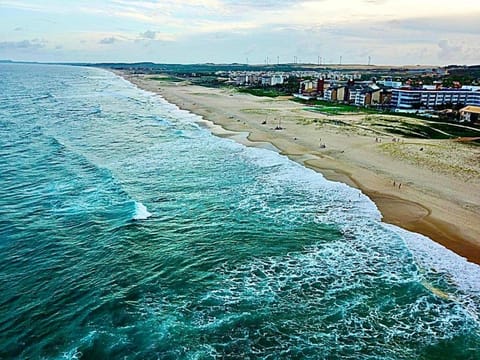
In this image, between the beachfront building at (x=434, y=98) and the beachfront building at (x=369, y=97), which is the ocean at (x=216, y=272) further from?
the beachfront building at (x=369, y=97)

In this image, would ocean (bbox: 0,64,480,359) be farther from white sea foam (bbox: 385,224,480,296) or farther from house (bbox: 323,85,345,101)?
house (bbox: 323,85,345,101)

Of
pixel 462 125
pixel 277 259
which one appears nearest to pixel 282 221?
pixel 277 259

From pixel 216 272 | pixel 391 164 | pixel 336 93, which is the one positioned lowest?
pixel 216 272

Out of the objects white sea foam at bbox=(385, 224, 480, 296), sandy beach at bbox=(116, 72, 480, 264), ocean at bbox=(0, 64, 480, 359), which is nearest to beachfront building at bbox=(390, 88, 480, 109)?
sandy beach at bbox=(116, 72, 480, 264)

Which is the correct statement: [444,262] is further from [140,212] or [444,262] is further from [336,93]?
[336,93]

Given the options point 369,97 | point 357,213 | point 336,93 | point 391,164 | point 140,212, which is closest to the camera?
point 140,212

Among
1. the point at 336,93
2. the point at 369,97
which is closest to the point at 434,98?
the point at 369,97

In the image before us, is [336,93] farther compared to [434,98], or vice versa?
[336,93]
